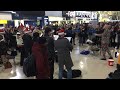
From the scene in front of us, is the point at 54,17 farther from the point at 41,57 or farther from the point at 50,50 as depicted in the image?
the point at 41,57

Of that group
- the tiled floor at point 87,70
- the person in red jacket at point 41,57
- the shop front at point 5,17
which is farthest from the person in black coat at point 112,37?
the shop front at point 5,17

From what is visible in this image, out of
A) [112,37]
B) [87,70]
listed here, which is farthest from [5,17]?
[87,70]

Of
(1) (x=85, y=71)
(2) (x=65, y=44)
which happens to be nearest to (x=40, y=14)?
(1) (x=85, y=71)

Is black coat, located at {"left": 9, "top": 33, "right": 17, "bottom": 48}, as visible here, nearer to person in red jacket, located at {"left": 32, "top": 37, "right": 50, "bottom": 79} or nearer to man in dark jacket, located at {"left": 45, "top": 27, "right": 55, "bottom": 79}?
man in dark jacket, located at {"left": 45, "top": 27, "right": 55, "bottom": 79}

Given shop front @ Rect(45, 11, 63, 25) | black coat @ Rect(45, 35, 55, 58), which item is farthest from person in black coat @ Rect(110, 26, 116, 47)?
shop front @ Rect(45, 11, 63, 25)

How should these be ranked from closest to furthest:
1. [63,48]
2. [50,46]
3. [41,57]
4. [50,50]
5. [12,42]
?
[41,57] < [63,48] < [50,50] < [50,46] < [12,42]

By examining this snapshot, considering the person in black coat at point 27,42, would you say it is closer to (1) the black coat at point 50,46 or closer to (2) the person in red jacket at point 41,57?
(1) the black coat at point 50,46

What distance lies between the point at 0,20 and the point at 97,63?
43.7 ft

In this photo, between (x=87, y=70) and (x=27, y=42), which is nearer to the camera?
(x=27, y=42)

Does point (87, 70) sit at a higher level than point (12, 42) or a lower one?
lower

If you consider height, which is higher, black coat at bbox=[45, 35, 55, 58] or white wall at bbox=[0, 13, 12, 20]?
white wall at bbox=[0, 13, 12, 20]
